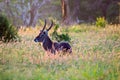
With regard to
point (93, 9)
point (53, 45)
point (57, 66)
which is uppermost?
point (53, 45)

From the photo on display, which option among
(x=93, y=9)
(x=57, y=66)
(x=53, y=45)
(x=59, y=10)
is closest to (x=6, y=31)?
(x=53, y=45)

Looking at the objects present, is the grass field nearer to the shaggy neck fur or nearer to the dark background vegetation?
the shaggy neck fur

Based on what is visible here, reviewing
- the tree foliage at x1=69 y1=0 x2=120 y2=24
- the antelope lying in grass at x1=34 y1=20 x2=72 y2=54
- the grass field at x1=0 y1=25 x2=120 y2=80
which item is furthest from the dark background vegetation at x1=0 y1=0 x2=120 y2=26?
the grass field at x1=0 y1=25 x2=120 y2=80

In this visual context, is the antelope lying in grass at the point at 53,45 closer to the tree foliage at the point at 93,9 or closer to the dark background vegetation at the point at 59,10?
the dark background vegetation at the point at 59,10

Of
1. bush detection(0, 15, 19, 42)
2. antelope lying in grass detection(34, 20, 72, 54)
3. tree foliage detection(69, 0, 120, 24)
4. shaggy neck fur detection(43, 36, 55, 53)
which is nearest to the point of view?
antelope lying in grass detection(34, 20, 72, 54)

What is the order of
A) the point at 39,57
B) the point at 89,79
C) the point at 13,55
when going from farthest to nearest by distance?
the point at 13,55 → the point at 39,57 → the point at 89,79

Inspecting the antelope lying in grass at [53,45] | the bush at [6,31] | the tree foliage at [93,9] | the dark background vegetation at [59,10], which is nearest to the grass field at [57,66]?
the antelope lying in grass at [53,45]

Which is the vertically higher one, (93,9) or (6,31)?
(6,31)

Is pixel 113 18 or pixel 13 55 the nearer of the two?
pixel 13 55

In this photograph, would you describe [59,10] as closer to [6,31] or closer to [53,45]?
[6,31]

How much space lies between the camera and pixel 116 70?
6887 mm

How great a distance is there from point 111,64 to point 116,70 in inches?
21.9

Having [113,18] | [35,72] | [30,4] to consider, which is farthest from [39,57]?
[113,18]

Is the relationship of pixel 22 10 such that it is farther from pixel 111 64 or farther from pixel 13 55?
pixel 111 64
